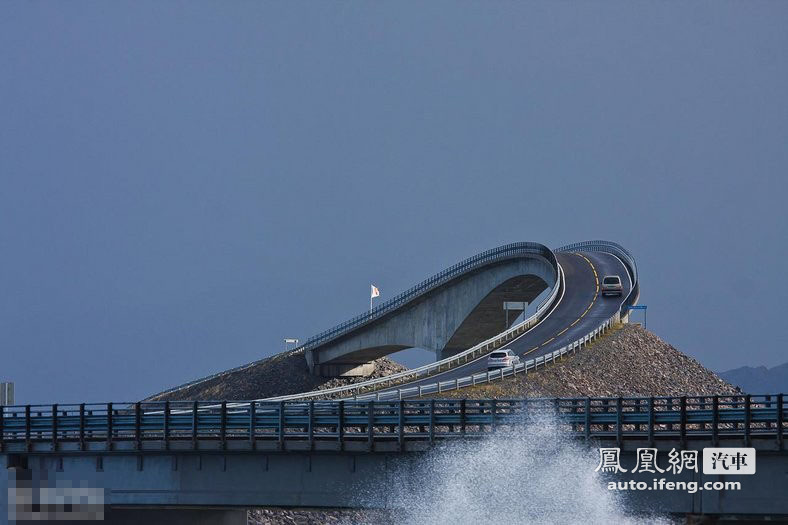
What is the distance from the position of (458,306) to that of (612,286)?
50.0ft

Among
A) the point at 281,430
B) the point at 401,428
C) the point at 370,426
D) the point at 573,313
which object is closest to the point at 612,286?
the point at 573,313

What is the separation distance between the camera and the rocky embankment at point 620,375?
77250 mm

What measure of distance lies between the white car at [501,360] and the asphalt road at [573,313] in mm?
1857

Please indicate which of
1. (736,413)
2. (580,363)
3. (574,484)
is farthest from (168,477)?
(580,363)

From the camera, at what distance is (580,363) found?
85000 millimetres

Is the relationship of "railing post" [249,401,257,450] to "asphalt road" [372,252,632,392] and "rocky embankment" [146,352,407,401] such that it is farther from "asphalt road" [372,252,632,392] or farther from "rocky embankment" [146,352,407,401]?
"rocky embankment" [146,352,407,401]

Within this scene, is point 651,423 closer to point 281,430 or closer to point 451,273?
point 281,430

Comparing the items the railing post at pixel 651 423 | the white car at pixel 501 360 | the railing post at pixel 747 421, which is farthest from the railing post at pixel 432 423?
the white car at pixel 501 360

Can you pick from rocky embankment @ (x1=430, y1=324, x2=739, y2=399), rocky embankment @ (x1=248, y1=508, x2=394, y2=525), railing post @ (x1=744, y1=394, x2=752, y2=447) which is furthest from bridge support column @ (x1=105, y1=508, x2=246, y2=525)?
rocky embankment @ (x1=430, y1=324, x2=739, y2=399)

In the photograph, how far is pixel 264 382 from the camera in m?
123

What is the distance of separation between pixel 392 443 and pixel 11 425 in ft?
52.6

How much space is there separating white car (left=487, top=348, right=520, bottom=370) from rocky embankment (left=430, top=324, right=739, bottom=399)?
6.00 feet

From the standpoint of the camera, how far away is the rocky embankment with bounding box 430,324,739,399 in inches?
3041

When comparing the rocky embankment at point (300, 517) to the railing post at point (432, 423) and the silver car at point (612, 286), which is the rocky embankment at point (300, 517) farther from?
the silver car at point (612, 286)
